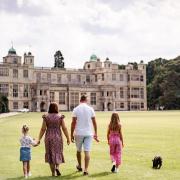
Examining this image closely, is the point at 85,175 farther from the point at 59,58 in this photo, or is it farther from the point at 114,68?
the point at 59,58

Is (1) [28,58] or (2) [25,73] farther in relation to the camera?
(1) [28,58]

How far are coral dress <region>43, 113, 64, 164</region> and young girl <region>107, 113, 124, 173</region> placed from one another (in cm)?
143

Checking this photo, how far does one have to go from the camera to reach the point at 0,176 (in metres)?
12.4

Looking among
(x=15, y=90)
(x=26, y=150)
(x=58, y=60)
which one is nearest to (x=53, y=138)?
(x=26, y=150)

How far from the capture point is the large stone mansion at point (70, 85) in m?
103

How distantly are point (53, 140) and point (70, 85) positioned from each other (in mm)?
Result: 96730

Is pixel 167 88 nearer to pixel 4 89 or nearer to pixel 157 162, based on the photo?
pixel 4 89

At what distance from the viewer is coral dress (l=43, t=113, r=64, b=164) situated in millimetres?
12188

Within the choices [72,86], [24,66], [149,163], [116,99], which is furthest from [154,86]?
[149,163]

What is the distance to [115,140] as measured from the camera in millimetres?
13008

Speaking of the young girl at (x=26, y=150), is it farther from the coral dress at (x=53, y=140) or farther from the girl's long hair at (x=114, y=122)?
the girl's long hair at (x=114, y=122)

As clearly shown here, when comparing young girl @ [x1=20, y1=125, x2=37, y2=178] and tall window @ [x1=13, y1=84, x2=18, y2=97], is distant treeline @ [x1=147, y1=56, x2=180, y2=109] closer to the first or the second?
tall window @ [x1=13, y1=84, x2=18, y2=97]

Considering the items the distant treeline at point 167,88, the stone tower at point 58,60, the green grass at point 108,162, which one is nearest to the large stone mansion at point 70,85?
the distant treeline at point 167,88

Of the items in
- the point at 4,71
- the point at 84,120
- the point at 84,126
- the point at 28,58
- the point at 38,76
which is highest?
the point at 28,58
